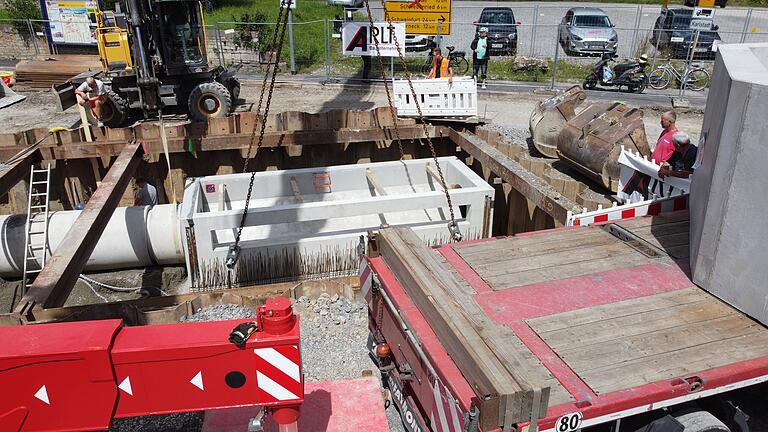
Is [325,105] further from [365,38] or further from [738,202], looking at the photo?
[738,202]

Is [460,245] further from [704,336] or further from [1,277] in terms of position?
[1,277]

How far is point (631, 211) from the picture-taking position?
5.37 m

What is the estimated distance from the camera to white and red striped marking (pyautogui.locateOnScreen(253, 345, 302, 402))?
2.74 m

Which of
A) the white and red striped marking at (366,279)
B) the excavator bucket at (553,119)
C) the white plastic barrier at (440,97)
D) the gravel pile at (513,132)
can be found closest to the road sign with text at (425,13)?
the gravel pile at (513,132)

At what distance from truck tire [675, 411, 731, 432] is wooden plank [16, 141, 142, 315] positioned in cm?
460

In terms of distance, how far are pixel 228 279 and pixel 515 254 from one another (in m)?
4.09

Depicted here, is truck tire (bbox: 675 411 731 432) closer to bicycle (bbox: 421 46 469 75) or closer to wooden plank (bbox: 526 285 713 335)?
wooden plank (bbox: 526 285 713 335)

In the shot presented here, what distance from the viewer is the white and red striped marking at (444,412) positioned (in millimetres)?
2963

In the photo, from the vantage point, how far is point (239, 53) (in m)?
23.2

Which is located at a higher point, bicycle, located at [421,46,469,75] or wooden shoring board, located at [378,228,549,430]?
wooden shoring board, located at [378,228,549,430]

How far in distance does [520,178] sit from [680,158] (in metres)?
1.90

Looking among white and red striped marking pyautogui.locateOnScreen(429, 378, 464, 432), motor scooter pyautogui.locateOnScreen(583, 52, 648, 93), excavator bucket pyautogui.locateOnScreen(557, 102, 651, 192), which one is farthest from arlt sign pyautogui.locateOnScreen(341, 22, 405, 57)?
white and red striped marking pyautogui.locateOnScreen(429, 378, 464, 432)

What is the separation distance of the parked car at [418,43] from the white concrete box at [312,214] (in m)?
13.3

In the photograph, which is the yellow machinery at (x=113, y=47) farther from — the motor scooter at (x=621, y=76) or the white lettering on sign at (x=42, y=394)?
the motor scooter at (x=621, y=76)
